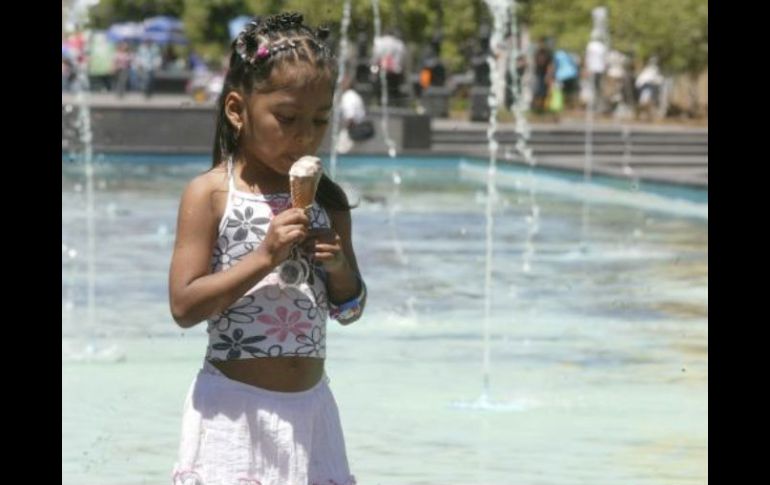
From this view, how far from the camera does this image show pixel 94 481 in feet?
18.8

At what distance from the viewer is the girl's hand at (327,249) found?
323 cm

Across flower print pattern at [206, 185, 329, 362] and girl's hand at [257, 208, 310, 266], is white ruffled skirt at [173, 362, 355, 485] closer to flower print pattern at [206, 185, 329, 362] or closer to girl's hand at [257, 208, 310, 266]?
flower print pattern at [206, 185, 329, 362]

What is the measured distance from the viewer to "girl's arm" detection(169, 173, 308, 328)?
10.3 ft

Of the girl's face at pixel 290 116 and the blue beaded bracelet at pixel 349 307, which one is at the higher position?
the girl's face at pixel 290 116

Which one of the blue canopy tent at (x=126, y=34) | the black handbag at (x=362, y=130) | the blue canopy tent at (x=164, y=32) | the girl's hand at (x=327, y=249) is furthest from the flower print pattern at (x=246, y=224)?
the blue canopy tent at (x=164, y=32)

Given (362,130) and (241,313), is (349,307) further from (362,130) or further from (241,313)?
(362,130)

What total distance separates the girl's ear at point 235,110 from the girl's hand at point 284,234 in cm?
29

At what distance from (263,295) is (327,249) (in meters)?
0.16

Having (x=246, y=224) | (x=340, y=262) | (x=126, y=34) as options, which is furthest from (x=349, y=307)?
(x=126, y=34)

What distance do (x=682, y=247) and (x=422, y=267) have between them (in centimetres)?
238

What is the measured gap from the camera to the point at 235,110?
3.41 metres

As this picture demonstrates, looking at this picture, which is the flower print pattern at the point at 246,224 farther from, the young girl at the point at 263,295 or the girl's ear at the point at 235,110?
the girl's ear at the point at 235,110
